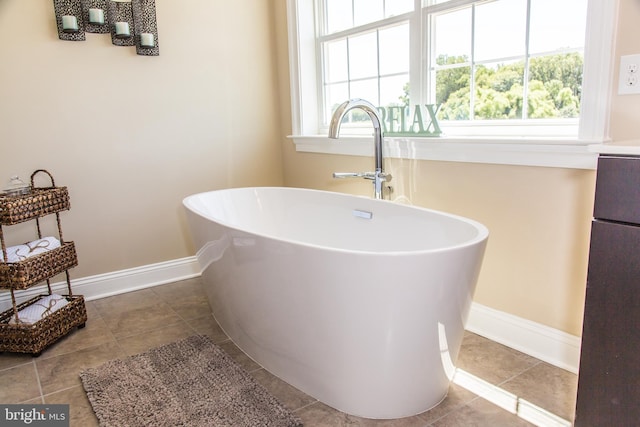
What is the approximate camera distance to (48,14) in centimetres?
256

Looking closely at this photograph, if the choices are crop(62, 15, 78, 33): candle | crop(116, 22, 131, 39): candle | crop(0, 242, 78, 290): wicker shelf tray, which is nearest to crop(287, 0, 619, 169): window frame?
crop(116, 22, 131, 39): candle

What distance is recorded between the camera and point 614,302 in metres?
1.25

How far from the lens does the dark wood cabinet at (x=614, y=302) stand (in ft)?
3.92

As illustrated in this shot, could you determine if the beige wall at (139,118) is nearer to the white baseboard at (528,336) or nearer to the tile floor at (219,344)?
A: the tile floor at (219,344)

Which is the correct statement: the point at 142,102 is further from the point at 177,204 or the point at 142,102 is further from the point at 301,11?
the point at 301,11

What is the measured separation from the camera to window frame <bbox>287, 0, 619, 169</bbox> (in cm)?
164

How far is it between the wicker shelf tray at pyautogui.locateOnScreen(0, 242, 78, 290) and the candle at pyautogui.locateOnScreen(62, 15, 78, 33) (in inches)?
46.0

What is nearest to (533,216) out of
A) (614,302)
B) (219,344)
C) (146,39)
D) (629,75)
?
(629,75)

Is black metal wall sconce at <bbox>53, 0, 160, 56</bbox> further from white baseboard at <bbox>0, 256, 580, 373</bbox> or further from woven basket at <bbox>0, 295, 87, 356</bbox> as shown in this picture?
woven basket at <bbox>0, 295, 87, 356</bbox>

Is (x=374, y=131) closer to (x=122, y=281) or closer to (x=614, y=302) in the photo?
(x=614, y=302)

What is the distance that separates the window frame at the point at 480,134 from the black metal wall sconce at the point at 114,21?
35.4 inches

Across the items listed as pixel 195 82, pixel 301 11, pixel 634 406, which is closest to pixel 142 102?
pixel 195 82

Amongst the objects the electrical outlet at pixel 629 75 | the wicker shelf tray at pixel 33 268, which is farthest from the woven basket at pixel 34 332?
the electrical outlet at pixel 629 75

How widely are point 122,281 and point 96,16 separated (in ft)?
5.07
